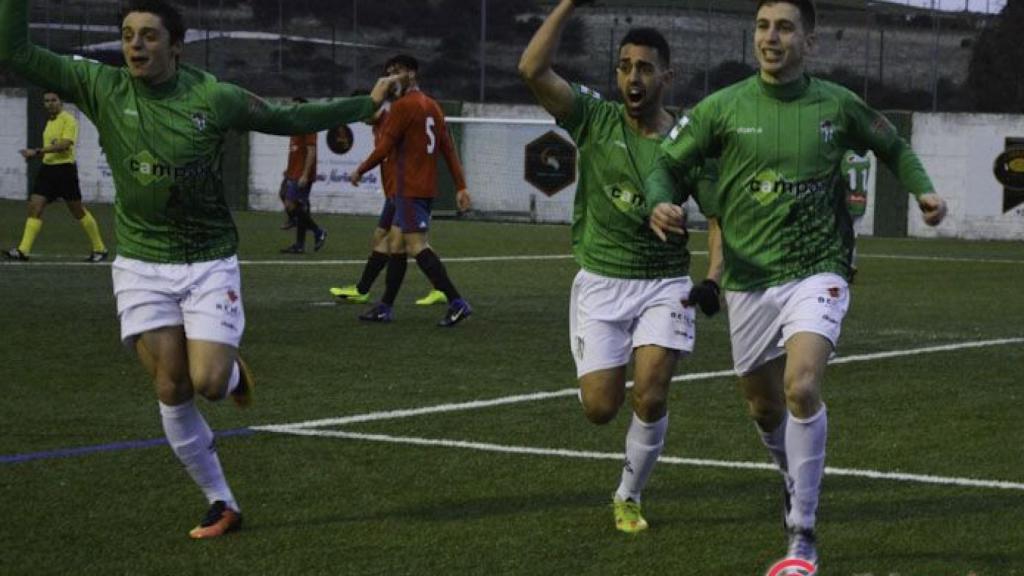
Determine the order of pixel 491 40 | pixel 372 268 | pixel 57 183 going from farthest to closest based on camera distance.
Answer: pixel 491 40, pixel 57 183, pixel 372 268

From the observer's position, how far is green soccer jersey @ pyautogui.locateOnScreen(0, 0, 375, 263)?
7.80 m

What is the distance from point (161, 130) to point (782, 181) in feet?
8.24

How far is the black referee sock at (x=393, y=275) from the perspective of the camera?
53.4ft

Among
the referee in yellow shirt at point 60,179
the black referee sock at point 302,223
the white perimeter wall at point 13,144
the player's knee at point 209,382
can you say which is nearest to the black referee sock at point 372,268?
the referee in yellow shirt at point 60,179

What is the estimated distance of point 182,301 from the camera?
7840 mm

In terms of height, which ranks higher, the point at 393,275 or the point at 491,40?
the point at 491,40

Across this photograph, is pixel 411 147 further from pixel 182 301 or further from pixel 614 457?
pixel 182 301

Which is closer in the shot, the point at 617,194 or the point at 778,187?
the point at 778,187

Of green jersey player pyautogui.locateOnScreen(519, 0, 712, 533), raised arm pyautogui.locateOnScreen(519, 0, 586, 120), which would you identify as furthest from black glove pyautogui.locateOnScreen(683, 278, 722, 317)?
raised arm pyautogui.locateOnScreen(519, 0, 586, 120)

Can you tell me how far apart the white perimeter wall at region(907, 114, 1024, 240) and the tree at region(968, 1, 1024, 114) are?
3139 mm

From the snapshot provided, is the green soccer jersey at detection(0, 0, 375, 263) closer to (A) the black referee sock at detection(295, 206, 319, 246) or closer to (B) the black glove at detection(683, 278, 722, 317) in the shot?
(B) the black glove at detection(683, 278, 722, 317)

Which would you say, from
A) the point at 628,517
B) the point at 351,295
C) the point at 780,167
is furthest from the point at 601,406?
the point at 351,295

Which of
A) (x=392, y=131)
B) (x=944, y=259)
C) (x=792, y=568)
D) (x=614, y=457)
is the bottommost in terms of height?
(x=944, y=259)

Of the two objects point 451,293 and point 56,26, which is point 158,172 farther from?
→ point 56,26
